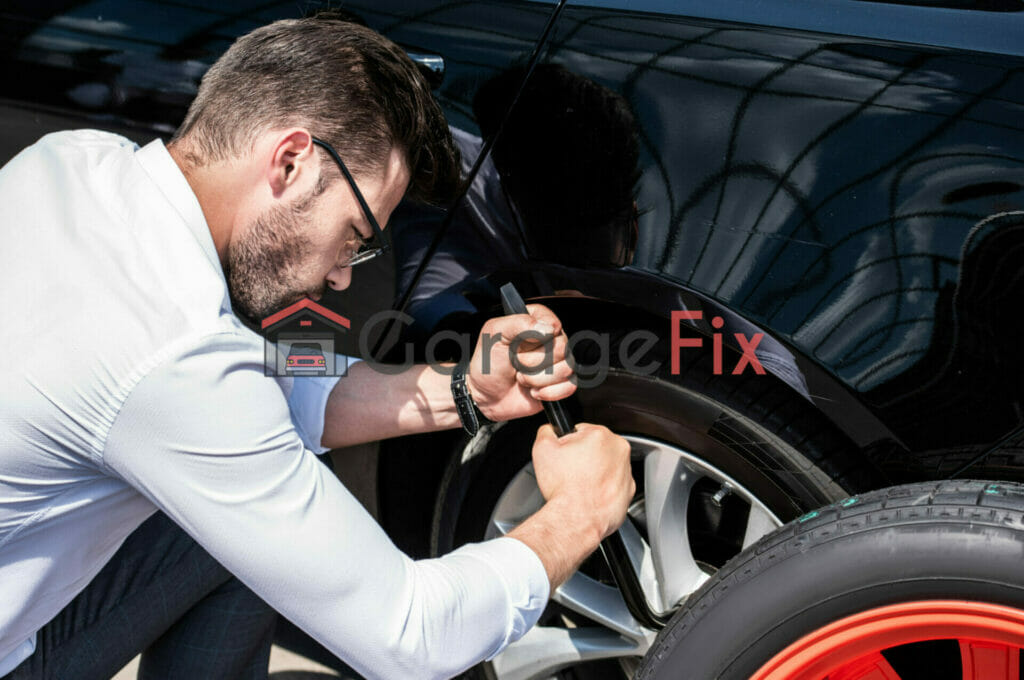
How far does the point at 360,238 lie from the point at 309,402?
1.16 ft

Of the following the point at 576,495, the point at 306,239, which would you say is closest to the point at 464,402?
the point at 576,495

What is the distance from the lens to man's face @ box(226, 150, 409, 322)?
1304 mm

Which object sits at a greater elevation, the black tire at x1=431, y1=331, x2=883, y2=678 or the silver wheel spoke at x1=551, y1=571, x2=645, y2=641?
the black tire at x1=431, y1=331, x2=883, y2=678

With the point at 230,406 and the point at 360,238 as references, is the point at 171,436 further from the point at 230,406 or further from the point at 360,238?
the point at 360,238

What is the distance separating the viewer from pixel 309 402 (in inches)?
62.7

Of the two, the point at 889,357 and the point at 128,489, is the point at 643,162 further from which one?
the point at 128,489

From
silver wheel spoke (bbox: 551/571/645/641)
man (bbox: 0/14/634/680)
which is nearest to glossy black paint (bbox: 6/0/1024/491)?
man (bbox: 0/14/634/680)

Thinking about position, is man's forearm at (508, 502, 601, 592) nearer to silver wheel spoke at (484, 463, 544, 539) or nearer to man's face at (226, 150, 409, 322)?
silver wheel spoke at (484, 463, 544, 539)

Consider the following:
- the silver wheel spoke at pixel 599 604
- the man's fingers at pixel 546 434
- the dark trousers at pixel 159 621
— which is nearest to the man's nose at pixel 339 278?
the man's fingers at pixel 546 434

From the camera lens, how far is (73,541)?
1306mm

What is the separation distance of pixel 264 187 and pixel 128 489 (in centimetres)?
46

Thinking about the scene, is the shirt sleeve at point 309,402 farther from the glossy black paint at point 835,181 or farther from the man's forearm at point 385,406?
the glossy black paint at point 835,181

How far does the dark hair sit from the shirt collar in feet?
0.18

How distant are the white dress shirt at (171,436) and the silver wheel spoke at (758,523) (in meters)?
0.36
